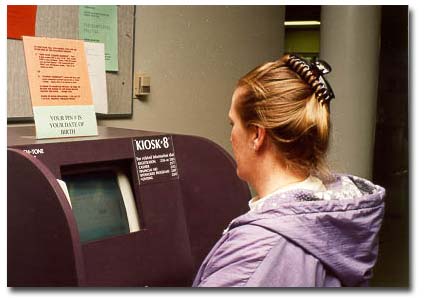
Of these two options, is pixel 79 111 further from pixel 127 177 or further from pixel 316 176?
pixel 316 176

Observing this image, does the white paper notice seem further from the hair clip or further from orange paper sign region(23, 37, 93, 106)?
the hair clip

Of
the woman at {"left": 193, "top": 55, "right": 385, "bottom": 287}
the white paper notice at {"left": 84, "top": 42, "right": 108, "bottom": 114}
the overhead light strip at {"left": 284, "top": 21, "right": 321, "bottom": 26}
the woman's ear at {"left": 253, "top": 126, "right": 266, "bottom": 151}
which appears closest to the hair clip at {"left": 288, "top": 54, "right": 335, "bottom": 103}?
the woman at {"left": 193, "top": 55, "right": 385, "bottom": 287}

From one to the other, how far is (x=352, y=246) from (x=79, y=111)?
75cm

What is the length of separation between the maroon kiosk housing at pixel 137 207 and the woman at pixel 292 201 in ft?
0.98

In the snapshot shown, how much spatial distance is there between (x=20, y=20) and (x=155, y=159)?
499 millimetres

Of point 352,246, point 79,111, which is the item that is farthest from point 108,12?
point 352,246

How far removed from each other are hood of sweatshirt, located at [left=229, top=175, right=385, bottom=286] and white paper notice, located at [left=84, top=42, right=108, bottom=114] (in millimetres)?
706

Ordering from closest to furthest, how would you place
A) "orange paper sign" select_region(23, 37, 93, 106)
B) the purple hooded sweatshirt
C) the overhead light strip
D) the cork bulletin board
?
1. the purple hooded sweatshirt
2. "orange paper sign" select_region(23, 37, 93, 106)
3. the cork bulletin board
4. the overhead light strip

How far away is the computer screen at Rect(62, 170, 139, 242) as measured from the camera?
133 centimetres

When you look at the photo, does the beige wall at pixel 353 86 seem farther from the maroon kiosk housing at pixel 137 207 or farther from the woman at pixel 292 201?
the woman at pixel 292 201

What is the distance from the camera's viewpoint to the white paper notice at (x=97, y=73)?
1.49 meters

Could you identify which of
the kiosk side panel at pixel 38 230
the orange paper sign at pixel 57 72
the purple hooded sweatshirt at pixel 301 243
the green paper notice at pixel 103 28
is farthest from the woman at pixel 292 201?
the green paper notice at pixel 103 28

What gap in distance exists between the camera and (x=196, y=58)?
1.75 metres
